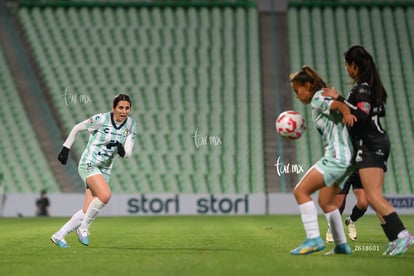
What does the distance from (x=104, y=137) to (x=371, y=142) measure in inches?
142

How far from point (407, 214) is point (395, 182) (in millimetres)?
2717

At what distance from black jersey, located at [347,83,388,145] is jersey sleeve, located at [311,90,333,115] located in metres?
0.26

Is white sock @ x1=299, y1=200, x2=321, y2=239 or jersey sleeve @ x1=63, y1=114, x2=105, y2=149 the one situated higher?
jersey sleeve @ x1=63, y1=114, x2=105, y2=149

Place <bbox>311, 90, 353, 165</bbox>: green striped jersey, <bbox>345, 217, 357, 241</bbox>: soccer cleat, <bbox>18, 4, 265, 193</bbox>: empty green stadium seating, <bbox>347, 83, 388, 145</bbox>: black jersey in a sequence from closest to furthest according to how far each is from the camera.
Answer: <bbox>311, 90, 353, 165</bbox>: green striped jersey, <bbox>347, 83, 388, 145</bbox>: black jersey, <bbox>345, 217, 357, 241</bbox>: soccer cleat, <bbox>18, 4, 265, 193</bbox>: empty green stadium seating

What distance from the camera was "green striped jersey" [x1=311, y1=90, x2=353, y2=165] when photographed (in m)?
7.11

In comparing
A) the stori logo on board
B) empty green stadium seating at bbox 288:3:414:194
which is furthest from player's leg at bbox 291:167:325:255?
empty green stadium seating at bbox 288:3:414:194

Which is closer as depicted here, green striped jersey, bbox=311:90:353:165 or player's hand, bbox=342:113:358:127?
player's hand, bbox=342:113:358:127

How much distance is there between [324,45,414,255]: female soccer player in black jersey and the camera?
725cm

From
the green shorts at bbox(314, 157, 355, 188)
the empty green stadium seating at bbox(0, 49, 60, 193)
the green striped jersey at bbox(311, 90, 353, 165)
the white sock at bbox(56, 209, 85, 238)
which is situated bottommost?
the white sock at bbox(56, 209, 85, 238)

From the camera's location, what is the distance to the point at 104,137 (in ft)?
31.2

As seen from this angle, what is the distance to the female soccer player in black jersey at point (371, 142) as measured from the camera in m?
7.25

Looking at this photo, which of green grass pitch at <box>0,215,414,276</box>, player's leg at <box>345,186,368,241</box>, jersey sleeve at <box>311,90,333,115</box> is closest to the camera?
green grass pitch at <box>0,215,414,276</box>

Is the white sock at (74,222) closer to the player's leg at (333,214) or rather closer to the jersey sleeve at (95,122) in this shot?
the jersey sleeve at (95,122)

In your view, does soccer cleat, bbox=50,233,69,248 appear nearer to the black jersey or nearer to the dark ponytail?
the black jersey
